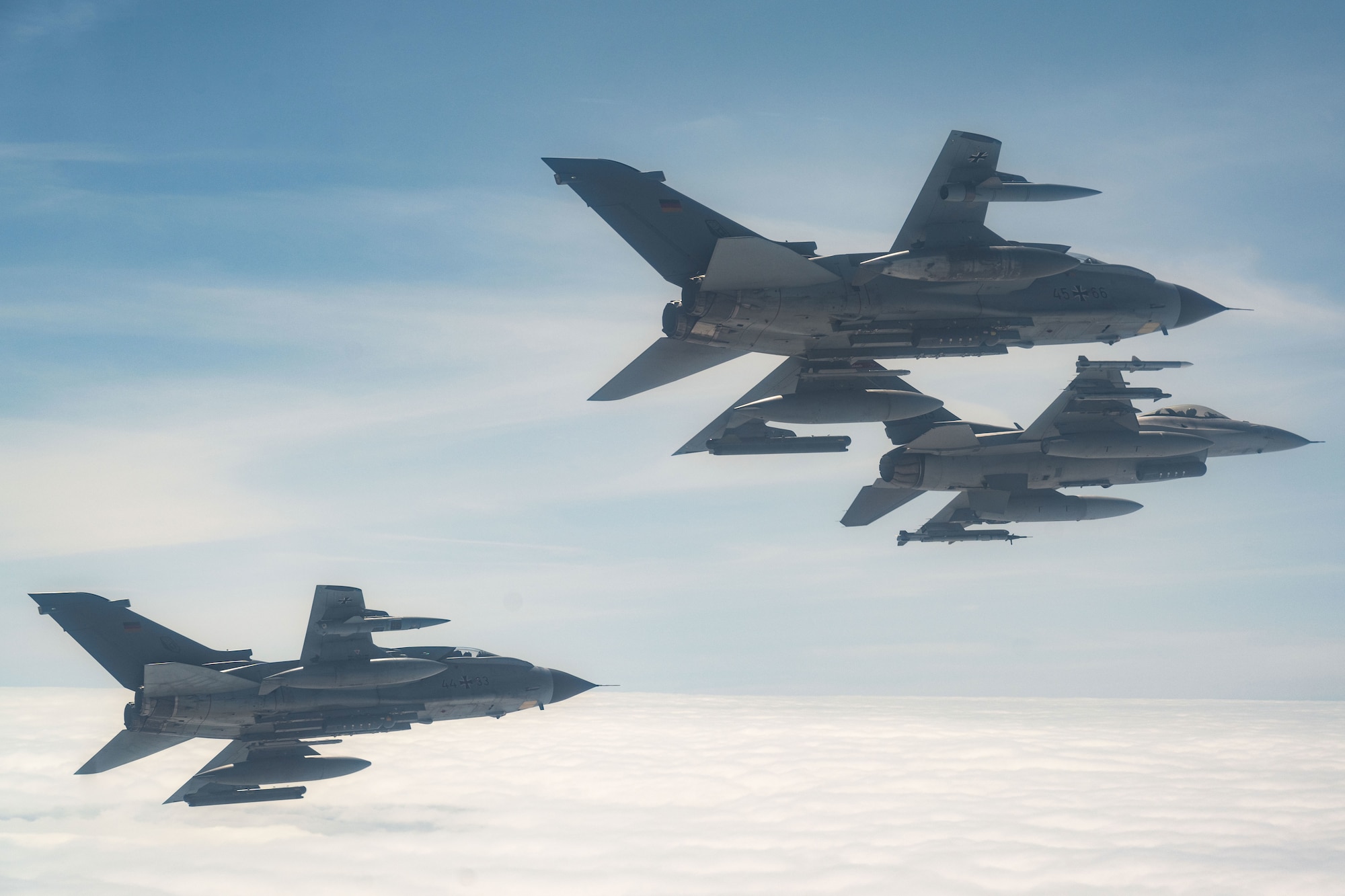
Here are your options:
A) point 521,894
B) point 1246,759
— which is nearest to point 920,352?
point 521,894

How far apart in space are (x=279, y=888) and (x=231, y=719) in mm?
52455

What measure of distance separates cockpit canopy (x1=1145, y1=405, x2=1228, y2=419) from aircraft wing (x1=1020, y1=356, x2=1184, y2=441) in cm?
289

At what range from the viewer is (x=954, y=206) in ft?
89.8

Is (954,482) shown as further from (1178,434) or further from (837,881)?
(837,881)

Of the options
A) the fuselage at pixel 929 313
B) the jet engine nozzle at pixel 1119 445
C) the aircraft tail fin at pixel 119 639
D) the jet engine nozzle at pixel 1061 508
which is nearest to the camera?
the fuselage at pixel 929 313

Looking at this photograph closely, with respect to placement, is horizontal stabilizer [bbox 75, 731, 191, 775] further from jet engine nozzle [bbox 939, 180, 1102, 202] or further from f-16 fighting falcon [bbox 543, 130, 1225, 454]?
jet engine nozzle [bbox 939, 180, 1102, 202]

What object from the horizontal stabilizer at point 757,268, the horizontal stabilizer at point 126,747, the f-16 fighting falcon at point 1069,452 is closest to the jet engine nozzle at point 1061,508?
the f-16 fighting falcon at point 1069,452

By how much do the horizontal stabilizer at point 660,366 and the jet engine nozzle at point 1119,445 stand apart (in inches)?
587

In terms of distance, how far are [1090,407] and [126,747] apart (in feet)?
159

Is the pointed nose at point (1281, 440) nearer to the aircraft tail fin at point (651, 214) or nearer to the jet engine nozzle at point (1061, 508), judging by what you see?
the jet engine nozzle at point (1061, 508)

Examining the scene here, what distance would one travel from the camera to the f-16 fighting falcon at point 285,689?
43094 millimetres

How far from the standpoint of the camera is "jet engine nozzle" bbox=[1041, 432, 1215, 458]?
36.7 m

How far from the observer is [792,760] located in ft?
455

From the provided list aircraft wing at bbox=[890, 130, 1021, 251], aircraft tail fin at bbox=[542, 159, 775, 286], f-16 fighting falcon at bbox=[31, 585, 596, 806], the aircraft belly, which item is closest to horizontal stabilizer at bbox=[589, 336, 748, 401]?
aircraft tail fin at bbox=[542, 159, 775, 286]
